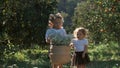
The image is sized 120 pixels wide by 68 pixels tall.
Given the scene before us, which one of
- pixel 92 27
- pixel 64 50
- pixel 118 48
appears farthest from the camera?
pixel 118 48

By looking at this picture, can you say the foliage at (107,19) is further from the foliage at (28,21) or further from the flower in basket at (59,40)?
the flower in basket at (59,40)

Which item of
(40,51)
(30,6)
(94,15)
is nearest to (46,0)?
(30,6)

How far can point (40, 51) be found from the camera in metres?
20.2

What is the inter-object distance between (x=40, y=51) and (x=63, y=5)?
6859cm

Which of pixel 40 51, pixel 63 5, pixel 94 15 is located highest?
pixel 63 5

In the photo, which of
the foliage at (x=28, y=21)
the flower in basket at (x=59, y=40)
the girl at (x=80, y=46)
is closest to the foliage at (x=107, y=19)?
the foliage at (x=28, y=21)

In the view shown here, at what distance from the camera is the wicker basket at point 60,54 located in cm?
734

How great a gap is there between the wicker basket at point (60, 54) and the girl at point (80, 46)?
442 mm

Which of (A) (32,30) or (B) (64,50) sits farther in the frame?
(A) (32,30)

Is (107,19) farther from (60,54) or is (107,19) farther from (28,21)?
(60,54)

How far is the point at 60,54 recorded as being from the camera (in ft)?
24.1

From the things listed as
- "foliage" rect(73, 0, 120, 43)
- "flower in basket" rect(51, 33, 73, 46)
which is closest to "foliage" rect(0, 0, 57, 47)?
"foliage" rect(73, 0, 120, 43)

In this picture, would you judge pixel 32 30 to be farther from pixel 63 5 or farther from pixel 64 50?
pixel 63 5

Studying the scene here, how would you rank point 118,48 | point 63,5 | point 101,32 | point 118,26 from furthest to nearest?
point 63,5 → point 118,48 → point 101,32 → point 118,26
